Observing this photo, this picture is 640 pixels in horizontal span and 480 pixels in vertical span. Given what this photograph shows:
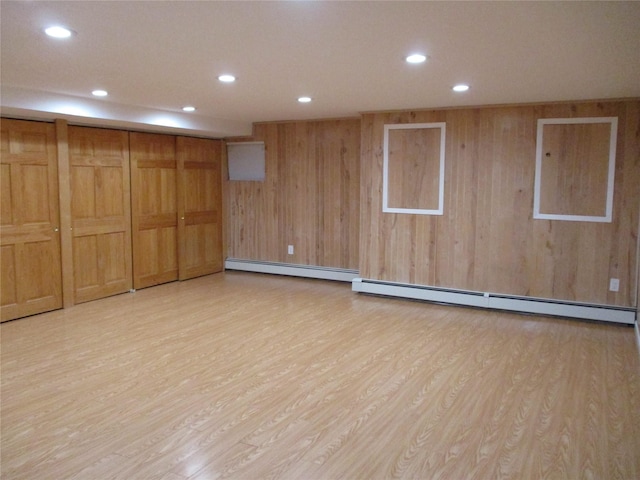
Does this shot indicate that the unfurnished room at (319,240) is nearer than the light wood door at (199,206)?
Yes

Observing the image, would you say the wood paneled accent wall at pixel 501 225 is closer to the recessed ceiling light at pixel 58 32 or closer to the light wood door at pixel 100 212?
the light wood door at pixel 100 212

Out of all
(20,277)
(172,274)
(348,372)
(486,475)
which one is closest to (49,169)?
(20,277)

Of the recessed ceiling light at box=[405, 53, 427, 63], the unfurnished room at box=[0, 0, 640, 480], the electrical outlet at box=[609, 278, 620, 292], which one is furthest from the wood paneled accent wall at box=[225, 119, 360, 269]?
the recessed ceiling light at box=[405, 53, 427, 63]

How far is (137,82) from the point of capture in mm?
4184

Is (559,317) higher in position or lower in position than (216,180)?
lower

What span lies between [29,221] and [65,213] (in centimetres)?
40

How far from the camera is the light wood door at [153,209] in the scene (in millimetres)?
6371

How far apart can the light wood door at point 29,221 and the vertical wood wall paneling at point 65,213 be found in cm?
5

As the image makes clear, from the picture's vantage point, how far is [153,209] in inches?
261

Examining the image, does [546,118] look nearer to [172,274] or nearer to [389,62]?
[389,62]

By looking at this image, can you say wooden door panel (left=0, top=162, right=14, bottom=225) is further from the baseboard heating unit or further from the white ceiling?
the baseboard heating unit

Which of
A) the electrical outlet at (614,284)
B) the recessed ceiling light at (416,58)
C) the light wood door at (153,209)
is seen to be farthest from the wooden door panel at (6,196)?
the electrical outlet at (614,284)

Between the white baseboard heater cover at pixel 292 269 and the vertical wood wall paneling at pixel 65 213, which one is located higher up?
the vertical wood wall paneling at pixel 65 213

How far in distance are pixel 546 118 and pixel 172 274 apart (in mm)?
5076
